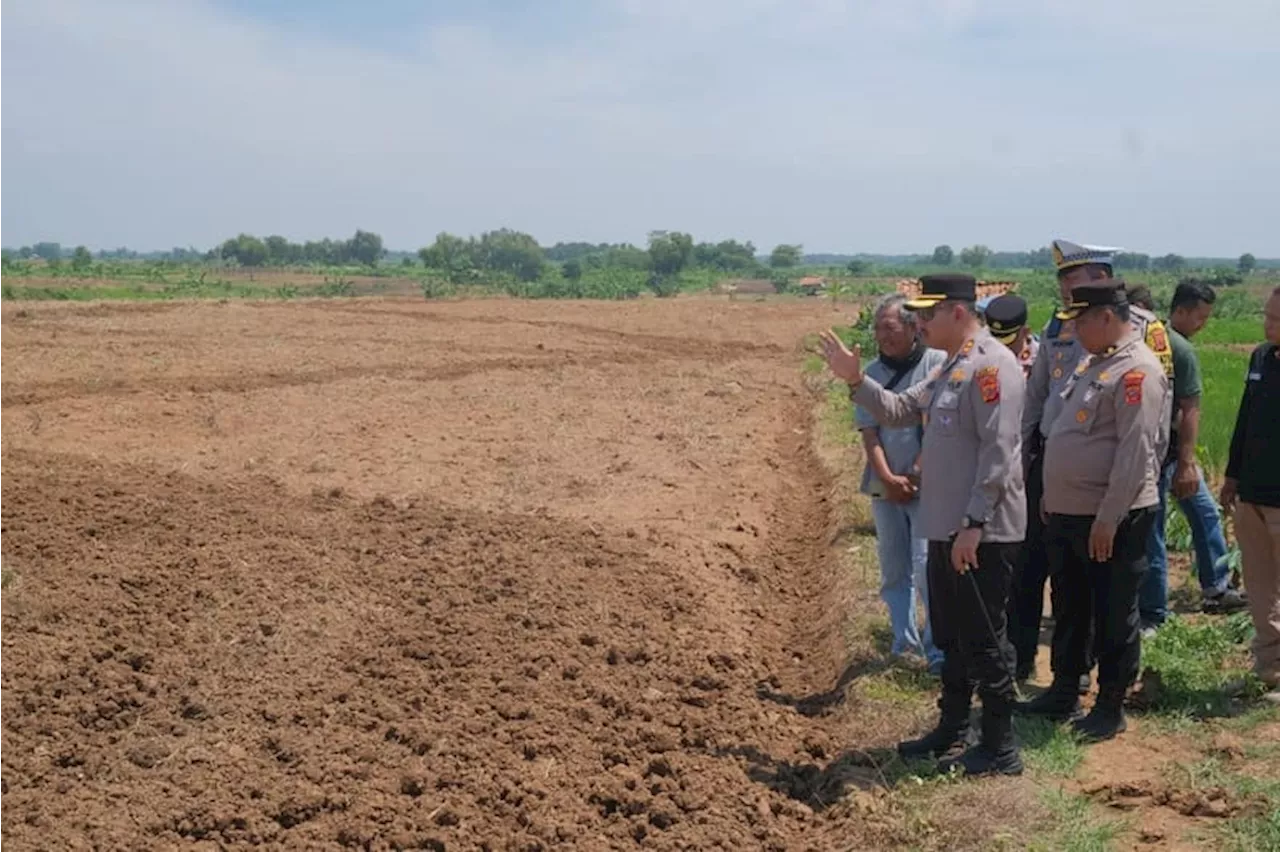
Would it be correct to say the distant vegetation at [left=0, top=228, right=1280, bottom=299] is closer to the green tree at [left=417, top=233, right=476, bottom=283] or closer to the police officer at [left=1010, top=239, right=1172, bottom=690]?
the green tree at [left=417, top=233, right=476, bottom=283]

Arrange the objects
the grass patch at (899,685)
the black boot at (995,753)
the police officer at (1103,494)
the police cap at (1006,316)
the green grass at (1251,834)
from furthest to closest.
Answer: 1. the police cap at (1006,316)
2. the grass patch at (899,685)
3. the police officer at (1103,494)
4. the black boot at (995,753)
5. the green grass at (1251,834)

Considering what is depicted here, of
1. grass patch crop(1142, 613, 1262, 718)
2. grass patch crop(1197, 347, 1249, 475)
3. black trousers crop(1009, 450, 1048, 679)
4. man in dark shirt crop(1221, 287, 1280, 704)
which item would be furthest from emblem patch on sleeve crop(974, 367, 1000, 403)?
grass patch crop(1197, 347, 1249, 475)

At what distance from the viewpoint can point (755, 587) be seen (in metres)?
7.41

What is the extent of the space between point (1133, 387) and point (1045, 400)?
2.92ft

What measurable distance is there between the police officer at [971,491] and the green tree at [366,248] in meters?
94.0

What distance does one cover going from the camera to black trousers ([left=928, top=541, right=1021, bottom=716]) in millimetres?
4289

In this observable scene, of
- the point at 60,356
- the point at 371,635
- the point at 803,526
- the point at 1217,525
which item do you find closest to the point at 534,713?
the point at 371,635

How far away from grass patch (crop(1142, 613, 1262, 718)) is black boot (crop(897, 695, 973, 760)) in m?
1.15

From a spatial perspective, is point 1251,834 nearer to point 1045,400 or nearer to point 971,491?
point 971,491

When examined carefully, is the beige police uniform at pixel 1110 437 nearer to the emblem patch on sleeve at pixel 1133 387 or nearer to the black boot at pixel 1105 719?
the emblem patch on sleeve at pixel 1133 387

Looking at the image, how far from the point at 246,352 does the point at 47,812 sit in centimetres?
1504

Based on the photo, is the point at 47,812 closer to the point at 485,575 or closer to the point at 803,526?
the point at 485,575

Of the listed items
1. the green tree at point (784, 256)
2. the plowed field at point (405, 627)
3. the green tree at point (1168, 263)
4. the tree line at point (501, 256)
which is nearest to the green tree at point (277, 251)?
the tree line at point (501, 256)

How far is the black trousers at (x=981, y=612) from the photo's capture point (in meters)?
4.29
